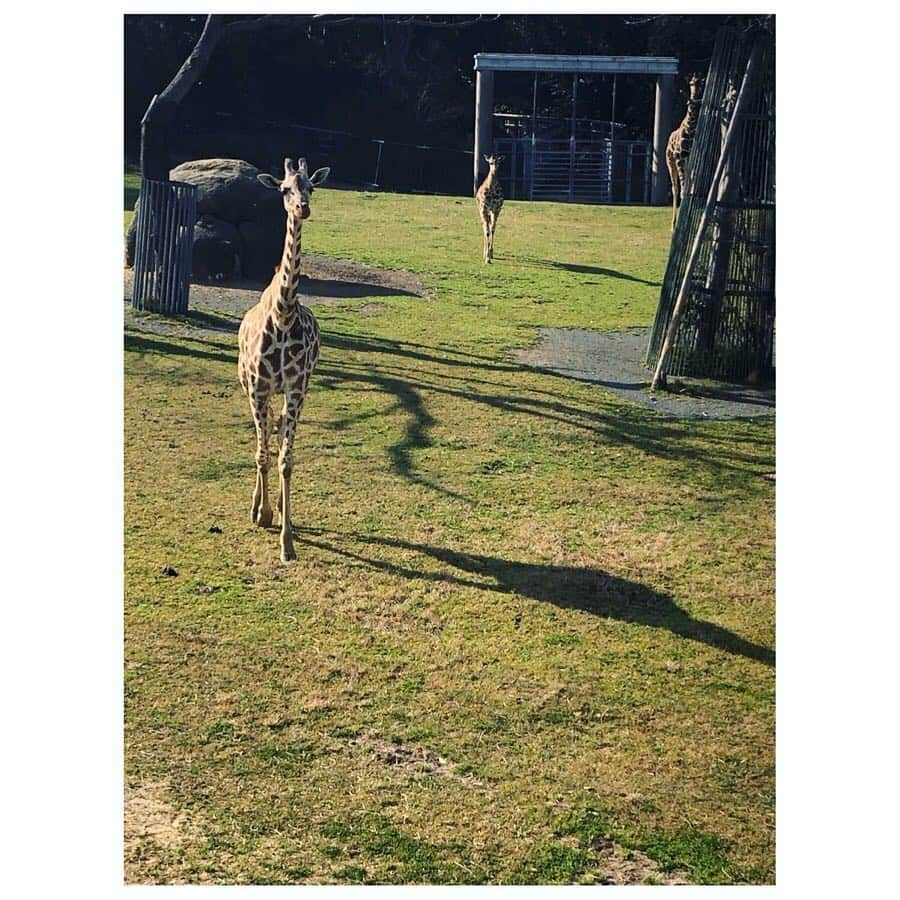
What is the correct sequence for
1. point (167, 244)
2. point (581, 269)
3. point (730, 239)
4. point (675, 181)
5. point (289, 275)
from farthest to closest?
1. point (675, 181)
2. point (581, 269)
3. point (167, 244)
4. point (730, 239)
5. point (289, 275)

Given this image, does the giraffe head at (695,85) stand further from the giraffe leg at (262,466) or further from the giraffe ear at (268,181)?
the giraffe leg at (262,466)

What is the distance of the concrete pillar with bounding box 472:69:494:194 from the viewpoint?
17.3 meters

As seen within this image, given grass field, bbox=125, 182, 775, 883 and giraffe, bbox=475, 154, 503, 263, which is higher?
giraffe, bbox=475, 154, 503, 263

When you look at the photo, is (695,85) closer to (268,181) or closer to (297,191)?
(268,181)

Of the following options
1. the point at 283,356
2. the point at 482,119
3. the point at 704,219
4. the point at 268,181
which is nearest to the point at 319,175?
the point at 268,181

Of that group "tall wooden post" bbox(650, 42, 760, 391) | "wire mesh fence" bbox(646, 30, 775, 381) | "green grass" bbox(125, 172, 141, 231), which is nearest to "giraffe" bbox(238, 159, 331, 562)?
"tall wooden post" bbox(650, 42, 760, 391)

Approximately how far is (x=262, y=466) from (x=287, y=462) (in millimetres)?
329

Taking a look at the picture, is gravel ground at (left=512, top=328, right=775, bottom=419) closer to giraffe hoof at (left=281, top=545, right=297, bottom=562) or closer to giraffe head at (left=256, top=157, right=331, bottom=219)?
giraffe hoof at (left=281, top=545, right=297, bottom=562)

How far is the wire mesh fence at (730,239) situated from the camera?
1075cm

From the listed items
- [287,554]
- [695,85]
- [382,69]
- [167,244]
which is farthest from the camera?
[382,69]

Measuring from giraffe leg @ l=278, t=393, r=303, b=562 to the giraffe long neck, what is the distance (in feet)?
1.39

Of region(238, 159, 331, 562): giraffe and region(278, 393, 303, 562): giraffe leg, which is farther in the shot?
region(278, 393, 303, 562): giraffe leg

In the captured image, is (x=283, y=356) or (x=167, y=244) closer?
(x=283, y=356)

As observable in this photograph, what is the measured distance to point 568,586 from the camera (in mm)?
7465
